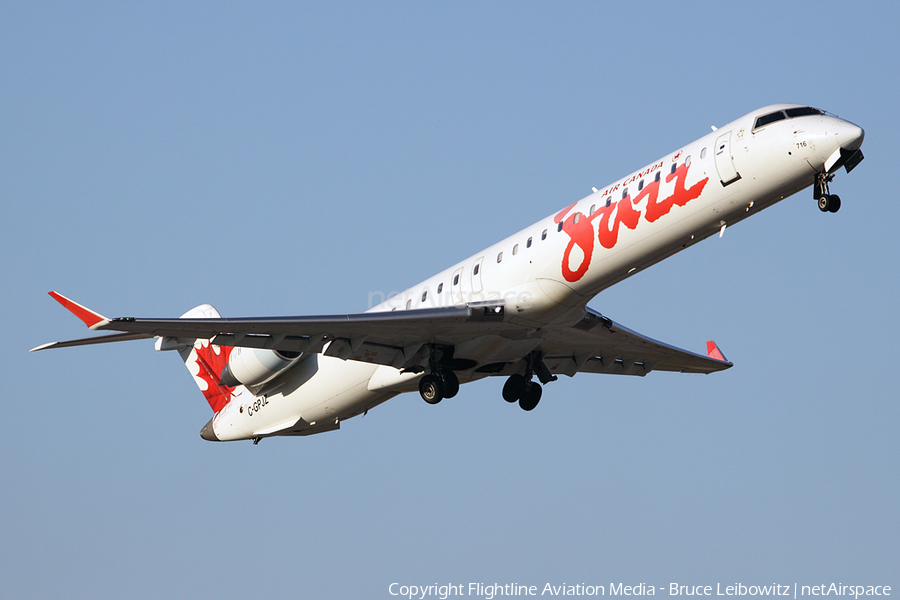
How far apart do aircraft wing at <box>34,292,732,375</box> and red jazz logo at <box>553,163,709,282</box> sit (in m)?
1.94

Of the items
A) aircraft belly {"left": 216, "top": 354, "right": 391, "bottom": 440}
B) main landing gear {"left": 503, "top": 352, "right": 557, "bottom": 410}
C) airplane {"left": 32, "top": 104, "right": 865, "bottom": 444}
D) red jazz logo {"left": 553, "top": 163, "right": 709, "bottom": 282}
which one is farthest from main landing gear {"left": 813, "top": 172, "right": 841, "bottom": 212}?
aircraft belly {"left": 216, "top": 354, "right": 391, "bottom": 440}

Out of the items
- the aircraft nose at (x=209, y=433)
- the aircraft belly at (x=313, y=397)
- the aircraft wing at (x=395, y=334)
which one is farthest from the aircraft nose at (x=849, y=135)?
the aircraft nose at (x=209, y=433)

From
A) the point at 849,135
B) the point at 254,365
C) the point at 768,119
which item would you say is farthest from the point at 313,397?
the point at 849,135

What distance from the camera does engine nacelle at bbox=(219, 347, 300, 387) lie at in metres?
24.4

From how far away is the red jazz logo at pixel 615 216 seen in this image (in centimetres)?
1911

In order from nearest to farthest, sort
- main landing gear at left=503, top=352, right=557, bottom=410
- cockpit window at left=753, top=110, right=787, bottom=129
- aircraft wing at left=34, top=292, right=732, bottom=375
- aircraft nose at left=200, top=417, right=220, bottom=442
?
1. cockpit window at left=753, top=110, right=787, bottom=129
2. aircraft wing at left=34, top=292, right=732, bottom=375
3. main landing gear at left=503, top=352, right=557, bottom=410
4. aircraft nose at left=200, top=417, right=220, bottom=442

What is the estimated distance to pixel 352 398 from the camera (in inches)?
966

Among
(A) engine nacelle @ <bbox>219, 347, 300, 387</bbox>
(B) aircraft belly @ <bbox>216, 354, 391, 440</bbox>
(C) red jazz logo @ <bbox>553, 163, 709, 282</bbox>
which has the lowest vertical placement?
(B) aircraft belly @ <bbox>216, 354, 391, 440</bbox>

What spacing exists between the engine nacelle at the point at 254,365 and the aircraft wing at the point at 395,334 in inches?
99.1

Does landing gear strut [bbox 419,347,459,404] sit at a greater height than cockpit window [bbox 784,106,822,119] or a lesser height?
Answer: lesser

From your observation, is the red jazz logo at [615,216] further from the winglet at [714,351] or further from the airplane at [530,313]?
the winglet at [714,351]

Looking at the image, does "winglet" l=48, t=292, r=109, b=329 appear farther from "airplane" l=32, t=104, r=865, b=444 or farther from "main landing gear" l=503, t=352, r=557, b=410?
"main landing gear" l=503, t=352, r=557, b=410

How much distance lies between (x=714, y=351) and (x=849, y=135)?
11665mm

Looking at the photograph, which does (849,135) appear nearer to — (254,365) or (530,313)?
(530,313)
